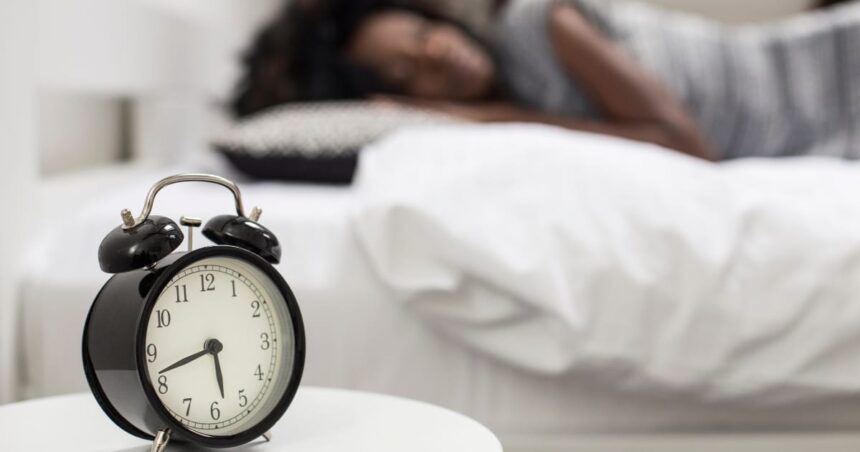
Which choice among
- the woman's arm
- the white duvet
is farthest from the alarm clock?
the woman's arm

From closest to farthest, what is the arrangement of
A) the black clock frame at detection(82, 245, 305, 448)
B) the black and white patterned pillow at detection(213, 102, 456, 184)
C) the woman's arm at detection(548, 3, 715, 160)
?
the black clock frame at detection(82, 245, 305, 448) → the black and white patterned pillow at detection(213, 102, 456, 184) → the woman's arm at detection(548, 3, 715, 160)

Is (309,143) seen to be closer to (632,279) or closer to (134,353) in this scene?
(632,279)

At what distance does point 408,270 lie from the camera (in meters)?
0.88

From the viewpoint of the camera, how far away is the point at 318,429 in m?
0.59

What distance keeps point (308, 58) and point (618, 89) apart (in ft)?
2.13

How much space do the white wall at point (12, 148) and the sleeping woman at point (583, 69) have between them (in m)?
0.85

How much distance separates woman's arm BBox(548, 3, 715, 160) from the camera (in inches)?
64.3

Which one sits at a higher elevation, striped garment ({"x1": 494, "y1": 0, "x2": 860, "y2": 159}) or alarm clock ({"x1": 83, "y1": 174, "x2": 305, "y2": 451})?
alarm clock ({"x1": 83, "y1": 174, "x2": 305, "y2": 451})

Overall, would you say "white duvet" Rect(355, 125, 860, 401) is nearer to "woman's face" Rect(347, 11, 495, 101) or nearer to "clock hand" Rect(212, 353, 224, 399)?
"clock hand" Rect(212, 353, 224, 399)

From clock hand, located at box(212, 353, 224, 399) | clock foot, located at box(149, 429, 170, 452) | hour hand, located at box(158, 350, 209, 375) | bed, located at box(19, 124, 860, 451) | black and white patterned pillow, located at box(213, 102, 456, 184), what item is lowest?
bed, located at box(19, 124, 860, 451)

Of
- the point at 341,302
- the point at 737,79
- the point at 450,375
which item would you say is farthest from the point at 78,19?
the point at 737,79

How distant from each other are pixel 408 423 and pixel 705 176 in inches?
20.7

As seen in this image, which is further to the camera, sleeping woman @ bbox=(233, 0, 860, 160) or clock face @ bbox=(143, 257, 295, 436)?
sleeping woman @ bbox=(233, 0, 860, 160)

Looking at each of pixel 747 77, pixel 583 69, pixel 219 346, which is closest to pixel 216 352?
pixel 219 346
